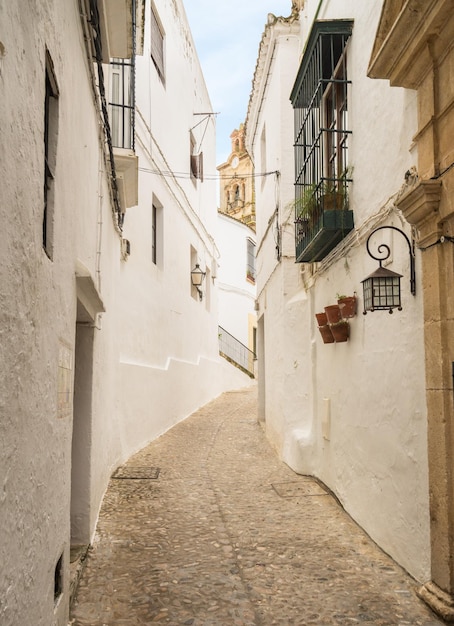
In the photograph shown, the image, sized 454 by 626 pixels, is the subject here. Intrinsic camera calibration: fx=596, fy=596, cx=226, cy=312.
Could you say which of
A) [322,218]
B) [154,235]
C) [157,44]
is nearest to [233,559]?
[322,218]

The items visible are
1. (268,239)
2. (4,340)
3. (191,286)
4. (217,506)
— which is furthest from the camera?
(191,286)

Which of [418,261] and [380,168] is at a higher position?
[380,168]

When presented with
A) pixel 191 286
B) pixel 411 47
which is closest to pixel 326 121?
pixel 411 47

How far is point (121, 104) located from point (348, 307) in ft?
11.8

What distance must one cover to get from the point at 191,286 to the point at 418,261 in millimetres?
9726

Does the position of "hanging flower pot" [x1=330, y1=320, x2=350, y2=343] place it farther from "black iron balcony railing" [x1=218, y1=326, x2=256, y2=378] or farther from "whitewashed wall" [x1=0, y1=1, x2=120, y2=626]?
"black iron balcony railing" [x1=218, y1=326, x2=256, y2=378]

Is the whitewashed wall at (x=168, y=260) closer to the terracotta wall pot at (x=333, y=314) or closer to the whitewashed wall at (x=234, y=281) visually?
the terracotta wall pot at (x=333, y=314)

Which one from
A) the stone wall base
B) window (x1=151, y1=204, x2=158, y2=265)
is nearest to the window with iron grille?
the stone wall base

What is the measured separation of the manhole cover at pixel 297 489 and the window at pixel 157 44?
7.29 m

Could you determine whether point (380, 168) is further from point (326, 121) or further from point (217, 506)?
point (217, 506)

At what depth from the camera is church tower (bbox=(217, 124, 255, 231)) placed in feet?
118

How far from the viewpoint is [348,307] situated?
5535 millimetres

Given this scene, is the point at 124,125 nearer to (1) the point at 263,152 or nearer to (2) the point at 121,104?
(2) the point at 121,104

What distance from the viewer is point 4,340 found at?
197 cm
